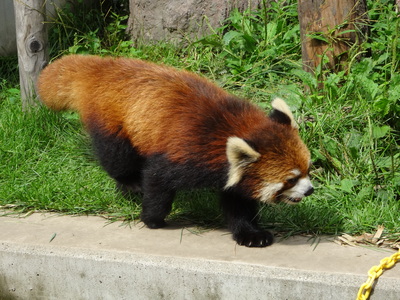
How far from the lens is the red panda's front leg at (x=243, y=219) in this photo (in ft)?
11.7

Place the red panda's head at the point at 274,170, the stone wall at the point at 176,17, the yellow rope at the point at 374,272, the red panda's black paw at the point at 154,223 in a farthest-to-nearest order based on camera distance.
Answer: the stone wall at the point at 176,17
the red panda's black paw at the point at 154,223
the red panda's head at the point at 274,170
the yellow rope at the point at 374,272

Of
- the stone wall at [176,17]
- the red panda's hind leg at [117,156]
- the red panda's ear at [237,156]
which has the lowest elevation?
the red panda's hind leg at [117,156]

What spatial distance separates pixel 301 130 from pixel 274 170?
3.45 ft

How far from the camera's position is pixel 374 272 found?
3.10m

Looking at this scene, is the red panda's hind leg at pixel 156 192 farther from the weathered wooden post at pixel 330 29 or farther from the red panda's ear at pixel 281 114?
the weathered wooden post at pixel 330 29

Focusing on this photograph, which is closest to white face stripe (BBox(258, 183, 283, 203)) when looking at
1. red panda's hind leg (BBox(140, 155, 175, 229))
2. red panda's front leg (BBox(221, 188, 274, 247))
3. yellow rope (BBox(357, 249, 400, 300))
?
red panda's front leg (BBox(221, 188, 274, 247))

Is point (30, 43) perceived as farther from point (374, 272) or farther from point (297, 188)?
point (374, 272)

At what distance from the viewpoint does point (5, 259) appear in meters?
3.63

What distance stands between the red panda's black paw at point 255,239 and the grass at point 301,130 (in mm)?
227

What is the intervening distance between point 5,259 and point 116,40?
2.94m

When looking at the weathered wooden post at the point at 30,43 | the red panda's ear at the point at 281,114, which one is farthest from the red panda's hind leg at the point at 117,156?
the weathered wooden post at the point at 30,43

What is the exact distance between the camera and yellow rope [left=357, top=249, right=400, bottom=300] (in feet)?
9.96

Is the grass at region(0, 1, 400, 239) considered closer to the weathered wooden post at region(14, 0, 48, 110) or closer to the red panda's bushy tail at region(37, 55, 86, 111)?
the weathered wooden post at region(14, 0, 48, 110)

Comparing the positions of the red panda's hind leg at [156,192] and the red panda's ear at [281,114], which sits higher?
the red panda's ear at [281,114]
